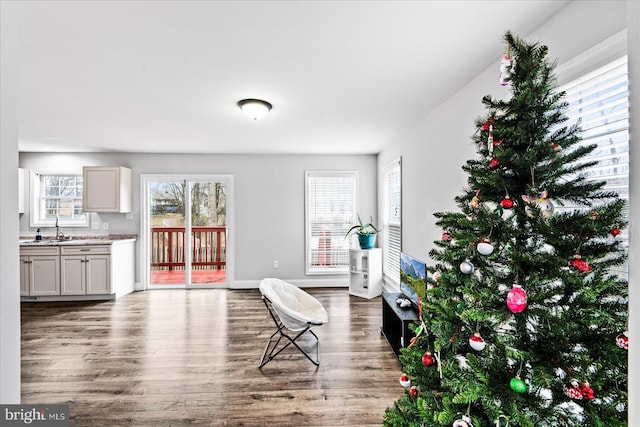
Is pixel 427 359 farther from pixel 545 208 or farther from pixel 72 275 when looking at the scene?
pixel 72 275

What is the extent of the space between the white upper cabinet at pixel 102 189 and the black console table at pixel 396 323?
459 centimetres

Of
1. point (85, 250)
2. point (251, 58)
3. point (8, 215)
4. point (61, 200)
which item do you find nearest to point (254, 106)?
point (251, 58)

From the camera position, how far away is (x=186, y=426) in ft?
6.33

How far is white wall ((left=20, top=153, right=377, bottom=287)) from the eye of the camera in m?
Result: 5.32

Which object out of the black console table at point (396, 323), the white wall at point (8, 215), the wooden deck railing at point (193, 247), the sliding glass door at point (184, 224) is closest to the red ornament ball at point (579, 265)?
the white wall at point (8, 215)

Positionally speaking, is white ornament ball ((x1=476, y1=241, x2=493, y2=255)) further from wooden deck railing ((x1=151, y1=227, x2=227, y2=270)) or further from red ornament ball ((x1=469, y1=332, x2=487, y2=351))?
wooden deck railing ((x1=151, y1=227, x2=227, y2=270))

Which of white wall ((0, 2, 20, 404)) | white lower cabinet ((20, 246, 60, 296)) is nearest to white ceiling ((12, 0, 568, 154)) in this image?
white wall ((0, 2, 20, 404))

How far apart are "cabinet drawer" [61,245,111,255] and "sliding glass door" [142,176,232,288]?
0.71 metres

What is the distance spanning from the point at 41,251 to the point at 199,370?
382cm

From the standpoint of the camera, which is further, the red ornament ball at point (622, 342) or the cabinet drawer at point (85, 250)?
the cabinet drawer at point (85, 250)

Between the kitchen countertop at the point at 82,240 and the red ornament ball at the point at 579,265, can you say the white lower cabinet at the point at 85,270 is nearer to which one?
the kitchen countertop at the point at 82,240

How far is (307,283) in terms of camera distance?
5.41m

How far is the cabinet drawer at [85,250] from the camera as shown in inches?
179

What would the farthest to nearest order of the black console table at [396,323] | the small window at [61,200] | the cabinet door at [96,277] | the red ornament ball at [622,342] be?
the small window at [61,200] → the cabinet door at [96,277] → the black console table at [396,323] → the red ornament ball at [622,342]
